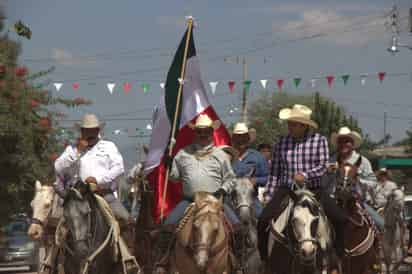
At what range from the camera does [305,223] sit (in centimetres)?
1447

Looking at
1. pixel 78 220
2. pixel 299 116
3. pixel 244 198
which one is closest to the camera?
pixel 78 220

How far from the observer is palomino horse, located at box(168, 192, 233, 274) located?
1523 centimetres

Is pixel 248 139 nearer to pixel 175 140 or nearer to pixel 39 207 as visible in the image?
pixel 175 140

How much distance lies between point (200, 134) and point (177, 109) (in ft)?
8.03

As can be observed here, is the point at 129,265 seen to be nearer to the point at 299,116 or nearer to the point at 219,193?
the point at 219,193

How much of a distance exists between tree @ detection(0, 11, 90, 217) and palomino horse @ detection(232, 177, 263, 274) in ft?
40.5

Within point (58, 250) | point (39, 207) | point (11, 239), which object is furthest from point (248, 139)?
point (11, 239)

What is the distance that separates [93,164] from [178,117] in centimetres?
332

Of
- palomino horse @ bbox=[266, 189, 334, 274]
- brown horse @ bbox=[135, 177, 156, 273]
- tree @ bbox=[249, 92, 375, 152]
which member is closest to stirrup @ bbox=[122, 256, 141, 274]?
palomino horse @ bbox=[266, 189, 334, 274]

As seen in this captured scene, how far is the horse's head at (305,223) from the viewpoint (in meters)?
14.3

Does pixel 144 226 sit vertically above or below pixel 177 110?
below

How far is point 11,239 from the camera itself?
44031 mm

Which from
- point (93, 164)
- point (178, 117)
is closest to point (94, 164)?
point (93, 164)

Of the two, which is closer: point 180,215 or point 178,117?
point 180,215
